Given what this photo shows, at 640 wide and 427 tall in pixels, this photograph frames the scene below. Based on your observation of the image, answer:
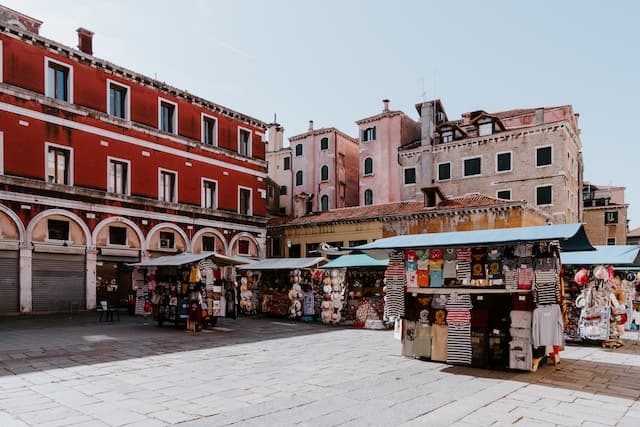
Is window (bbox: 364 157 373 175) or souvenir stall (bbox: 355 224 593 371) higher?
window (bbox: 364 157 373 175)

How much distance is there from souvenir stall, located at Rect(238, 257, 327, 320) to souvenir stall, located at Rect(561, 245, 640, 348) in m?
8.43

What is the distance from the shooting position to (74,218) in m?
19.9

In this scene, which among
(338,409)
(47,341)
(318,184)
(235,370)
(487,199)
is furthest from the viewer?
(318,184)

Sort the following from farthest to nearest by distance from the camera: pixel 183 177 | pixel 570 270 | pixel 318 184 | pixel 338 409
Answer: pixel 318 184, pixel 183 177, pixel 570 270, pixel 338 409

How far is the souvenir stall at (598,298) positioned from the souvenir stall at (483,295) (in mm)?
3560

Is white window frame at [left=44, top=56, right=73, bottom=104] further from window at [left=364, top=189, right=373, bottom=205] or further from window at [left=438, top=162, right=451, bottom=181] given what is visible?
window at [left=438, top=162, right=451, bottom=181]

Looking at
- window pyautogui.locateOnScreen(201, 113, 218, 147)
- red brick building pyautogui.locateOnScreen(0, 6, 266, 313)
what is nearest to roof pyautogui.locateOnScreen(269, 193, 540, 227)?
red brick building pyautogui.locateOnScreen(0, 6, 266, 313)

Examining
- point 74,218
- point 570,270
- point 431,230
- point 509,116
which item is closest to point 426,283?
point 570,270

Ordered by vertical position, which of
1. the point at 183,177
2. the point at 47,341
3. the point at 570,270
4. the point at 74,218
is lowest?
the point at 47,341

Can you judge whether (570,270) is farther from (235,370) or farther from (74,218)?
(74,218)

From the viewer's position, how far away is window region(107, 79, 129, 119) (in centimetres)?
2194

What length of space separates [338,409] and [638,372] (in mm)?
6057

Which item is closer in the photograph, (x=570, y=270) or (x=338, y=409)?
Result: (x=338, y=409)

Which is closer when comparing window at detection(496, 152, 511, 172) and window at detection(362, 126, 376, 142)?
window at detection(496, 152, 511, 172)
